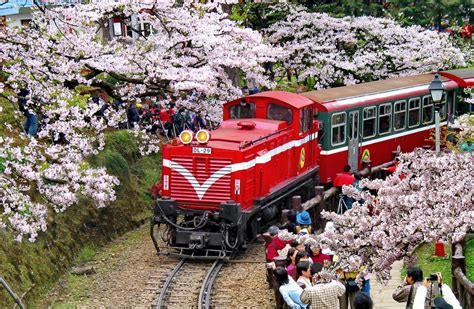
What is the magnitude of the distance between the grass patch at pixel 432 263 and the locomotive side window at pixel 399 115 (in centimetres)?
829

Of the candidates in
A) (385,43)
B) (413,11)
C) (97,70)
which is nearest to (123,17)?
(97,70)

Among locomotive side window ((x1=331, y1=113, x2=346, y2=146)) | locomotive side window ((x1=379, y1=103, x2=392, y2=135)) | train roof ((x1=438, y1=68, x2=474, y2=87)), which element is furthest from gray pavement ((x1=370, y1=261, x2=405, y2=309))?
train roof ((x1=438, y1=68, x2=474, y2=87))

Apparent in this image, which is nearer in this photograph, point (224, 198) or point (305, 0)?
point (224, 198)

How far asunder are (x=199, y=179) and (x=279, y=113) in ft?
11.0

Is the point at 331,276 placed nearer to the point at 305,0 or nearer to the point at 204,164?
the point at 204,164

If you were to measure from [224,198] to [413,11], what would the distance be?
63.0 feet

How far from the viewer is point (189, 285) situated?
52.0 feet

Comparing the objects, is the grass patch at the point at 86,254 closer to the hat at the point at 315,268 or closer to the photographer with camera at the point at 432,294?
the hat at the point at 315,268

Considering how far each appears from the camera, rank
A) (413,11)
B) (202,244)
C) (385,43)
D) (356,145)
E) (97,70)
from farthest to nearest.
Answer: (413,11) < (385,43) < (356,145) < (97,70) < (202,244)

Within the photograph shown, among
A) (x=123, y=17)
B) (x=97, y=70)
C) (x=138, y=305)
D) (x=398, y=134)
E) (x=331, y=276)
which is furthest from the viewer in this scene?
(x=398, y=134)

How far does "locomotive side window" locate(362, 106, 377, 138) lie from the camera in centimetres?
2323

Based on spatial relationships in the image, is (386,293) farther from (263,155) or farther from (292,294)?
(263,155)

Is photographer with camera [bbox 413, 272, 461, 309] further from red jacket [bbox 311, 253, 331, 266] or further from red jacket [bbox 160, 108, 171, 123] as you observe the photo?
red jacket [bbox 160, 108, 171, 123]

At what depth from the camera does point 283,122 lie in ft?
63.8
